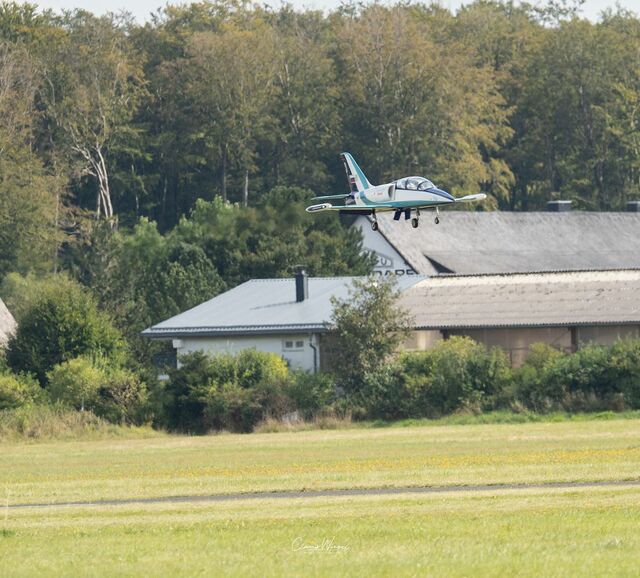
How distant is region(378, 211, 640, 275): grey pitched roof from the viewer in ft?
284

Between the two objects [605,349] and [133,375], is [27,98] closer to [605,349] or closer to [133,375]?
[133,375]

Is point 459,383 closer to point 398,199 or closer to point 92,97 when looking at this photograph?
point 398,199

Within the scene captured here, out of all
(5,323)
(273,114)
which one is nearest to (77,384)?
(5,323)

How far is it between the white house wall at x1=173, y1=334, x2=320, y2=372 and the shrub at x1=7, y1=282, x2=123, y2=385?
283 cm

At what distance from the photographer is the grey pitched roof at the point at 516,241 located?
86.6 m

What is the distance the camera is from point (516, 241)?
303 feet

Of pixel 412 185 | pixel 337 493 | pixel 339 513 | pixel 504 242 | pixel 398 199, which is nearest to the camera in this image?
pixel 339 513

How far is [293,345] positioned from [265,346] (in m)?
1.18

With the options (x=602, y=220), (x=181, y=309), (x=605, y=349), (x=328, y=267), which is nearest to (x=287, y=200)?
(x=328, y=267)

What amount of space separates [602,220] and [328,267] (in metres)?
22.5

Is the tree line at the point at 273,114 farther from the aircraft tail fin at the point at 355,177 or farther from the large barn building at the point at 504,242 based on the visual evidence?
A: the aircraft tail fin at the point at 355,177

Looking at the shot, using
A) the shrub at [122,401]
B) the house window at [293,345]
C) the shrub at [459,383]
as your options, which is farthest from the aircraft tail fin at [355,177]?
the house window at [293,345]

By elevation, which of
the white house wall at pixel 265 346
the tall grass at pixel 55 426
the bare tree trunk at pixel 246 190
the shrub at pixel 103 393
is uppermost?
the bare tree trunk at pixel 246 190

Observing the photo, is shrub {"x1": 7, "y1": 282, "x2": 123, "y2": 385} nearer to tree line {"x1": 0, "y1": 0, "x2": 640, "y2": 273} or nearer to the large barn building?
the large barn building
